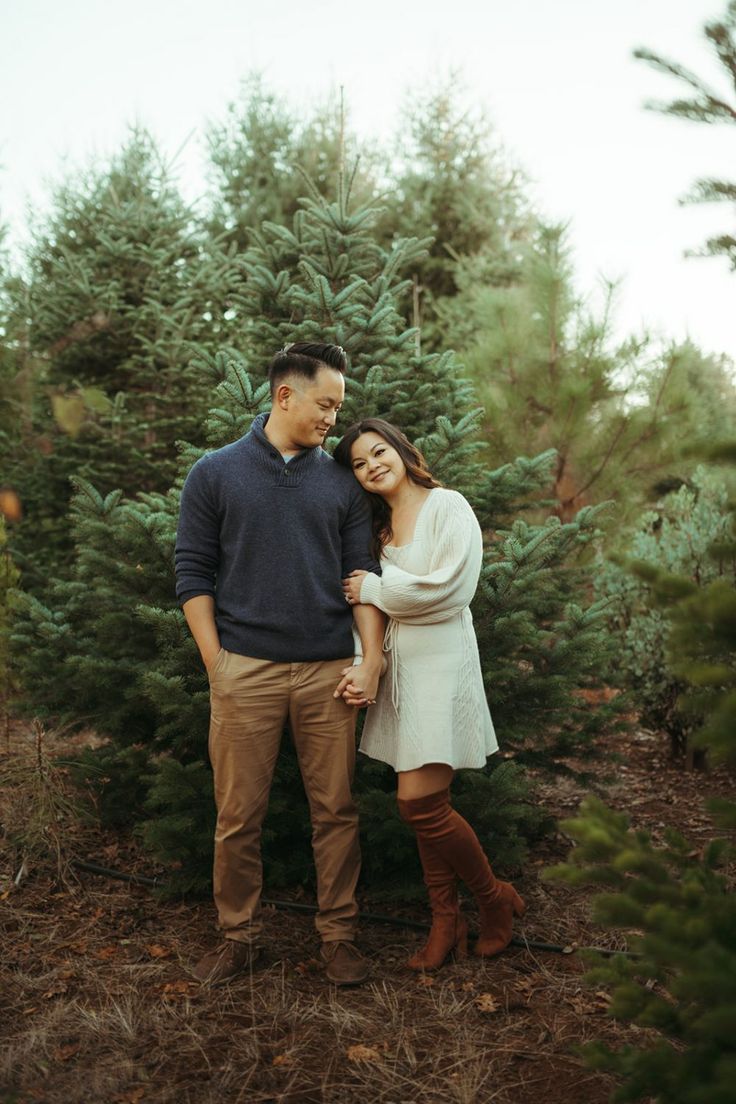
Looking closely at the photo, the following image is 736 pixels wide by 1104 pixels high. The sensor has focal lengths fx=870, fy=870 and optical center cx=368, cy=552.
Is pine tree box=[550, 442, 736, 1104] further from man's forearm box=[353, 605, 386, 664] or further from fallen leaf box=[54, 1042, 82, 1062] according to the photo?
fallen leaf box=[54, 1042, 82, 1062]

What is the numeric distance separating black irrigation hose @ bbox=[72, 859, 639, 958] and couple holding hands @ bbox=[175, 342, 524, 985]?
0.37 m

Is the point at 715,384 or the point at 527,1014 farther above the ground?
the point at 715,384

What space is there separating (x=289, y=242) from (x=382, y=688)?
283 centimetres

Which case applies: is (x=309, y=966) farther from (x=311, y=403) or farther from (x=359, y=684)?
(x=311, y=403)

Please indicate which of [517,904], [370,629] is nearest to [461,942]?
[517,904]

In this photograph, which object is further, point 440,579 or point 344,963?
point 344,963

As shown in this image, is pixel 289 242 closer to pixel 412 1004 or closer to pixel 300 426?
pixel 300 426

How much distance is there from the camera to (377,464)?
3.20 meters

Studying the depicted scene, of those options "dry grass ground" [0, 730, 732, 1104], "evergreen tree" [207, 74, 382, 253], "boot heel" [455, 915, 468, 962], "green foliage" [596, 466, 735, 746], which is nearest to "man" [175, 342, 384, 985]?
"dry grass ground" [0, 730, 732, 1104]

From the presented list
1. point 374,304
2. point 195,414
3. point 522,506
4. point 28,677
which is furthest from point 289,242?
point 195,414

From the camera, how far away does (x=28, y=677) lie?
442 centimetres

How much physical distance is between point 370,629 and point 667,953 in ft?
5.90

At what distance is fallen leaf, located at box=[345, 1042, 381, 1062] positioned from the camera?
2.67 m

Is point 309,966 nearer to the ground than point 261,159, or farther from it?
nearer to the ground
